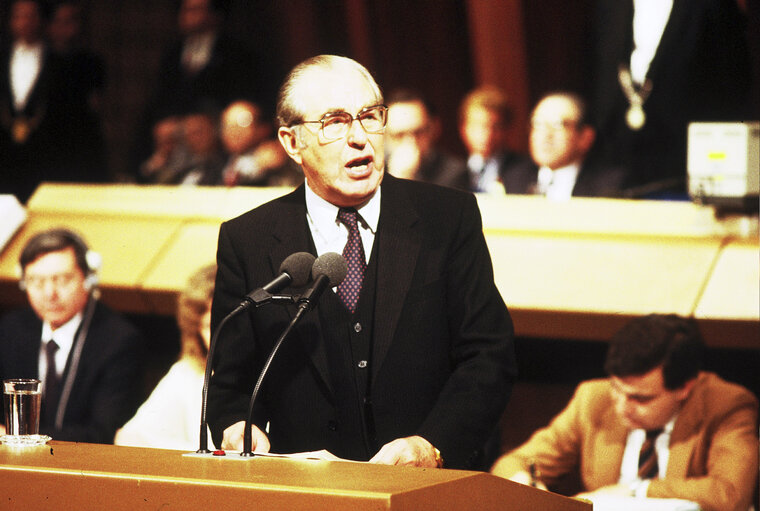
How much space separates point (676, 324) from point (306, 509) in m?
2.06

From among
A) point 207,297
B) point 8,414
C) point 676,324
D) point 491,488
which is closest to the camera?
point 491,488

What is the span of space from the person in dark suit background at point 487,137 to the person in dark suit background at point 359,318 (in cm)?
337

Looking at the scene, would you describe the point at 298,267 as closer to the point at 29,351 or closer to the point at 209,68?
the point at 29,351

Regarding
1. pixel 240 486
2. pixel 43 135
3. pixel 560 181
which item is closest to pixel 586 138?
pixel 560 181

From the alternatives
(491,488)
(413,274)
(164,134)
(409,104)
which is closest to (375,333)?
(413,274)

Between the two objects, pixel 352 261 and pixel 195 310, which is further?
pixel 195 310

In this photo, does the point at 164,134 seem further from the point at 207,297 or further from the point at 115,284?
the point at 207,297

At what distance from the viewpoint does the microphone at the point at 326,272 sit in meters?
2.06

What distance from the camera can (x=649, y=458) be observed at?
3.49 m

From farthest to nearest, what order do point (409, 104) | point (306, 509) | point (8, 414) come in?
1. point (409, 104)
2. point (8, 414)
3. point (306, 509)

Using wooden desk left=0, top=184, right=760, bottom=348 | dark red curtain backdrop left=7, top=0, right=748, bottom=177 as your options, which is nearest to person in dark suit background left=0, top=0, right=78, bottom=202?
dark red curtain backdrop left=7, top=0, right=748, bottom=177

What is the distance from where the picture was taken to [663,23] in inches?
185

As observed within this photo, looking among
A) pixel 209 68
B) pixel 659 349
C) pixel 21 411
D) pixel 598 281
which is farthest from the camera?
pixel 209 68

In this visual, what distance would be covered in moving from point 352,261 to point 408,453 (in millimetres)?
418
